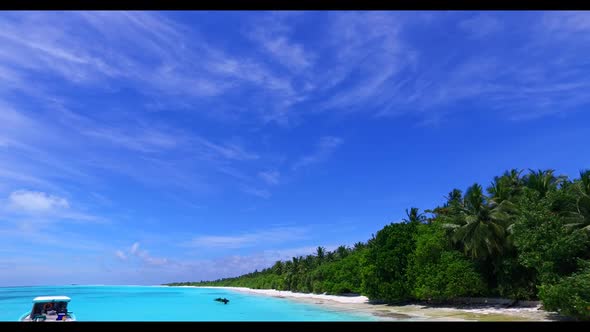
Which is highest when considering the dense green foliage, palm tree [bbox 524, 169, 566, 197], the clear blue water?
palm tree [bbox 524, 169, 566, 197]

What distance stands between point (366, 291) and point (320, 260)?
1701 inches

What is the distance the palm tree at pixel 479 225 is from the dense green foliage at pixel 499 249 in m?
0.07

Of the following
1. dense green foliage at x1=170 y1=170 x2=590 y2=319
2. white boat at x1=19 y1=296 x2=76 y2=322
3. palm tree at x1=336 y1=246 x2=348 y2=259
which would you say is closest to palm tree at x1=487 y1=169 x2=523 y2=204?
dense green foliage at x1=170 y1=170 x2=590 y2=319

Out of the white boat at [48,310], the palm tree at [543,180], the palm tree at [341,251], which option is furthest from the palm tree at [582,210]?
the palm tree at [341,251]

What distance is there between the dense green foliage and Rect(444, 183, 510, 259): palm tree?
0.24ft

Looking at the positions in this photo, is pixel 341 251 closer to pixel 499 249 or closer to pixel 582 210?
pixel 499 249

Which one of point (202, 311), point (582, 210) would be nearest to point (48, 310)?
point (202, 311)

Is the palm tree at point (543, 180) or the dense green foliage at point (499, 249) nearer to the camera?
the dense green foliage at point (499, 249)

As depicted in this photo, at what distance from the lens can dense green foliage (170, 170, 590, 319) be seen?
2248 centimetres

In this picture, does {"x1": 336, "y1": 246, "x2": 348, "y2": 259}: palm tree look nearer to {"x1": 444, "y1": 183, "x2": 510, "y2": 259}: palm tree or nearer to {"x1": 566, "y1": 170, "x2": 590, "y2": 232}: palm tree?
{"x1": 444, "y1": 183, "x2": 510, "y2": 259}: palm tree

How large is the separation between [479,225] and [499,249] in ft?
7.10

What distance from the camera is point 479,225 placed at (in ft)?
105

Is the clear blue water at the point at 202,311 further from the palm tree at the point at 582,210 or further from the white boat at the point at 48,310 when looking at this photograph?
the palm tree at the point at 582,210

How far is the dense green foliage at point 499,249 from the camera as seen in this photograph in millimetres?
22484
